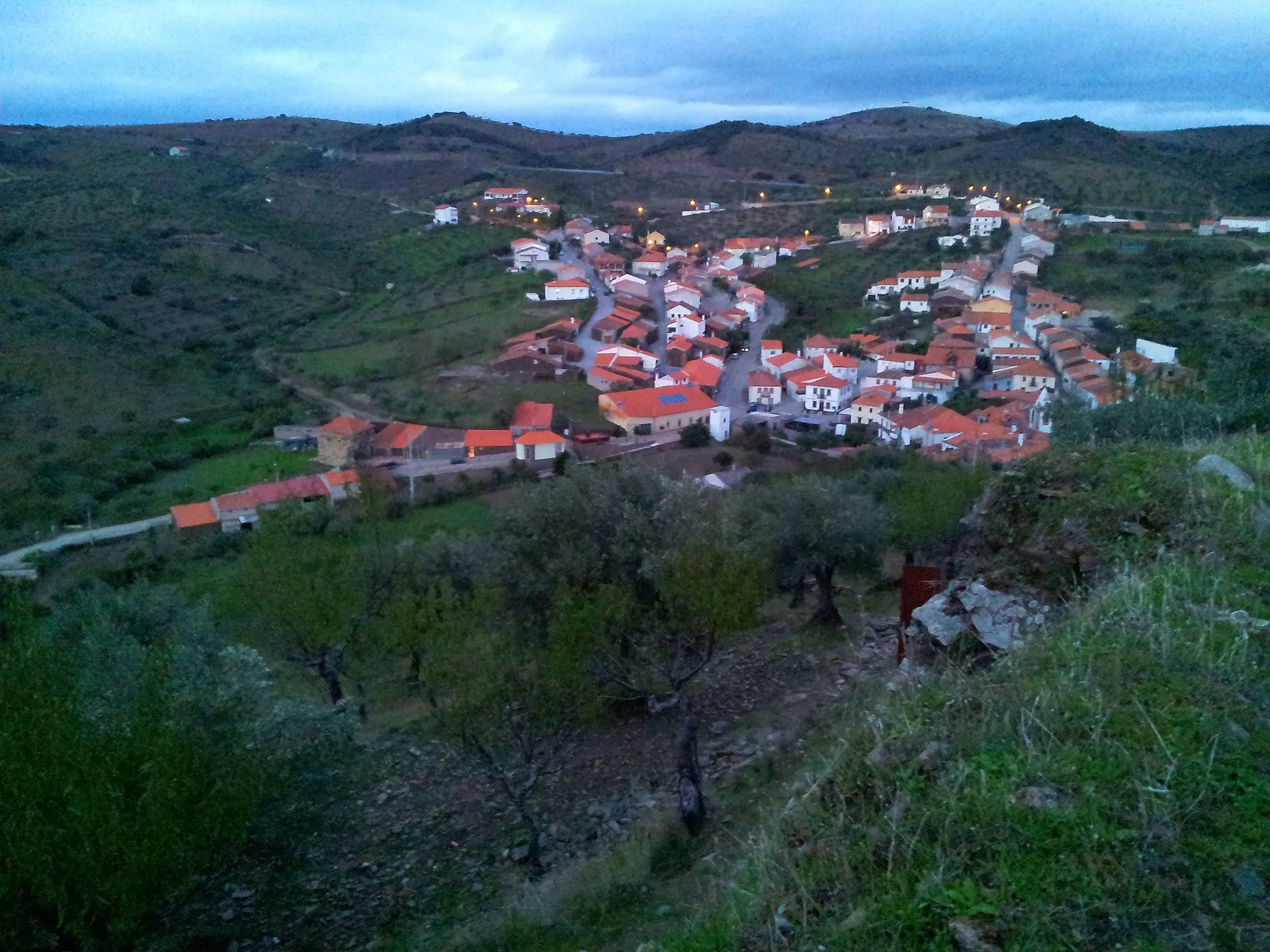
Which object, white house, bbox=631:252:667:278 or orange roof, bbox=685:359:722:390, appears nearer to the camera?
orange roof, bbox=685:359:722:390

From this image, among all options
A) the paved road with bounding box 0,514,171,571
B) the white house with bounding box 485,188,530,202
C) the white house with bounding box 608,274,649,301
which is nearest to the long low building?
the paved road with bounding box 0,514,171,571

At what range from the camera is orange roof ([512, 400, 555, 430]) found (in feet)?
112

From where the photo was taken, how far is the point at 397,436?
33.9 meters

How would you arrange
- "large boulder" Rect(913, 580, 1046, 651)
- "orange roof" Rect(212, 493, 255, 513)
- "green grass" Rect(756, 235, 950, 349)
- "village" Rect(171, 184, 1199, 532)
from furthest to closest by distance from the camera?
"green grass" Rect(756, 235, 950, 349)
"village" Rect(171, 184, 1199, 532)
"orange roof" Rect(212, 493, 255, 513)
"large boulder" Rect(913, 580, 1046, 651)

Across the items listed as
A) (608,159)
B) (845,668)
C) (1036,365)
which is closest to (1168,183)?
(1036,365)

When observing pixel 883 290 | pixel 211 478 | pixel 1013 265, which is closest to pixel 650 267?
pixel 883 290

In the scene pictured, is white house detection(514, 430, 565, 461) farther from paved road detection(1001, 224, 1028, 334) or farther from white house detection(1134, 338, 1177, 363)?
paved road detection(1001, 224, 1028, 334)

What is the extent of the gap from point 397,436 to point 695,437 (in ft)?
39.0

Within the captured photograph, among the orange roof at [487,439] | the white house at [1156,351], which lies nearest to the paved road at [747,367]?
the orange roof at [487,439]

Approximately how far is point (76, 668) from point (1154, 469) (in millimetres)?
10548

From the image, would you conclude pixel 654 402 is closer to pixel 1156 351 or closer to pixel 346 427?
pixel 346 427

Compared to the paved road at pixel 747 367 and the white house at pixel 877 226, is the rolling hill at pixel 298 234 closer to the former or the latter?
the white house at pixel 877 226

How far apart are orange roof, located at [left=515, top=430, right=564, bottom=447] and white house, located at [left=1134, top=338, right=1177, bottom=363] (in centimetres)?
2131

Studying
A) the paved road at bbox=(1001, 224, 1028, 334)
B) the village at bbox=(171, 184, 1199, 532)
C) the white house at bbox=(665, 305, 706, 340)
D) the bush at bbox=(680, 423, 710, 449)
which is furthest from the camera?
the white house at bbox=(665, 305, 706, 340)
